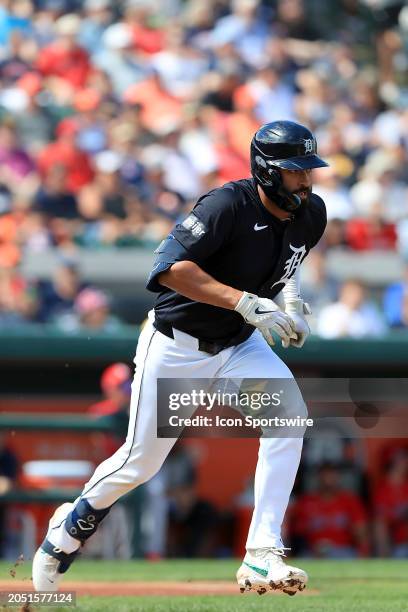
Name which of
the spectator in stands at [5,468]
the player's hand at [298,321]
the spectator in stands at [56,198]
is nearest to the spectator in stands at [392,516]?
the spectator in stands at [5,468]

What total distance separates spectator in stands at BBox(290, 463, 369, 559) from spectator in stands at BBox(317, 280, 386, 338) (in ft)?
3.90

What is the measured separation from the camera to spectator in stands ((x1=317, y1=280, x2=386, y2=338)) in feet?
29.8

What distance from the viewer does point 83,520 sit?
16.4 ft

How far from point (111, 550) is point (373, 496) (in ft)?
6.90

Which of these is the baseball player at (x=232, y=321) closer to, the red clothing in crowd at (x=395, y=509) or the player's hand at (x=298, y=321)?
the player's hand at (x=298, y=321)

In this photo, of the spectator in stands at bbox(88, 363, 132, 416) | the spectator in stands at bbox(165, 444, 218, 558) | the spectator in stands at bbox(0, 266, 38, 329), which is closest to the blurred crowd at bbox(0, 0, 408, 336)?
the spectator in stands at bbox(0, 266, 38, 329)

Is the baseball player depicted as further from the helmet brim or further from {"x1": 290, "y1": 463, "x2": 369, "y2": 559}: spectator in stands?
{"x1": 290, "y1": 463, "x2": 369, "y2": 559}: spectator in stands

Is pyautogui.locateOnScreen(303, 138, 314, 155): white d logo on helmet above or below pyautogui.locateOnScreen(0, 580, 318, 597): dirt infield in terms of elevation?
above

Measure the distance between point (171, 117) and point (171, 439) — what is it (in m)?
6.50

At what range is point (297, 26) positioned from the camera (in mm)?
12602

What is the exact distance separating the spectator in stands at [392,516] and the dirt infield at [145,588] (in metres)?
2.84

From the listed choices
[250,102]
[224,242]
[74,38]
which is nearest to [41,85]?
[74,38]

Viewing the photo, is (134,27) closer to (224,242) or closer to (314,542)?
(314,542)

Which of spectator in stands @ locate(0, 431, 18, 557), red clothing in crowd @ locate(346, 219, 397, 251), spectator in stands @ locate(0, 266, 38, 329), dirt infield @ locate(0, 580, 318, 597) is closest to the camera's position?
dirt infield @ locate(0, 580, 318, 597)
